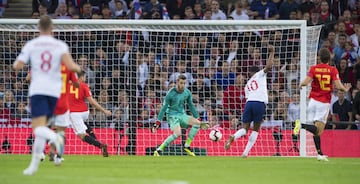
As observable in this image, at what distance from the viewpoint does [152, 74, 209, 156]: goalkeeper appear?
70.3 feet

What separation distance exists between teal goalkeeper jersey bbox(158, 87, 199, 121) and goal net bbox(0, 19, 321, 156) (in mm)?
1114

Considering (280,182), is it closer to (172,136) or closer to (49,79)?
(49,79)

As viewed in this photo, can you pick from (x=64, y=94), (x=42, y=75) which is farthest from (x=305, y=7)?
(x=42, y=75)

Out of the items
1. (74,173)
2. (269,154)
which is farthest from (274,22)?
(74,173)

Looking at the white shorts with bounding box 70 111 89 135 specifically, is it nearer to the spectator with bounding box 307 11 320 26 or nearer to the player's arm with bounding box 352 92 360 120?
the player's arm with bounding box 352 92 360 120

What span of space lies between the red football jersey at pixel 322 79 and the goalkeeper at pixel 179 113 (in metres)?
3.80

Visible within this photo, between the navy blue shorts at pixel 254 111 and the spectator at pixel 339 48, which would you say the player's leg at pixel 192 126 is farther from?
the spectator at pixel 339 48

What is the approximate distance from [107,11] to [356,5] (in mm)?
7358

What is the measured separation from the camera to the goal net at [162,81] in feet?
73.7

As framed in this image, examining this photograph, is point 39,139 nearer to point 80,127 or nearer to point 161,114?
point 80,127

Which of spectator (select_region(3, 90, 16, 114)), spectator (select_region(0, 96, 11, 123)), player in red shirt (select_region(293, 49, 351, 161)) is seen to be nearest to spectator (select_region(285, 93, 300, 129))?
player in red shirt (select_region(293, 49, 351, 161))

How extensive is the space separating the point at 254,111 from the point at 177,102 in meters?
2.35

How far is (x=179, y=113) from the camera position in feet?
71.6

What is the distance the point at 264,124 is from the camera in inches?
900
